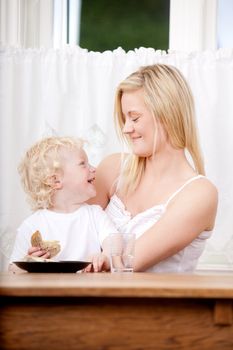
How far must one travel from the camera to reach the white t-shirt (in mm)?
2363

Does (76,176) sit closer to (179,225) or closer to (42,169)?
(42,169)

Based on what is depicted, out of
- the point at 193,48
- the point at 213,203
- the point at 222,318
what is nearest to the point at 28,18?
the point at 193,48

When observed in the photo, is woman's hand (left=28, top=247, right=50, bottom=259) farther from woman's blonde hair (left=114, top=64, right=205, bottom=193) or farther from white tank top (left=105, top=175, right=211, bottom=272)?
woman's blonde hair (left=114, top=64, right=205, bottom=193)

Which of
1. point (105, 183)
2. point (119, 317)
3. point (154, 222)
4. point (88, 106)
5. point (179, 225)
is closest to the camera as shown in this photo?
point (119, 317)

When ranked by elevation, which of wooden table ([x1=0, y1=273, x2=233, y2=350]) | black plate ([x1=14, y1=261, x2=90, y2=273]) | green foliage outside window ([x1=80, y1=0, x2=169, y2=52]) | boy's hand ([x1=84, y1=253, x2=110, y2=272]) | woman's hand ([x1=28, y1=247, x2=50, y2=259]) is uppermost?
green foliage outside window ([x1=80, y1=0, x2=169, y2=52])

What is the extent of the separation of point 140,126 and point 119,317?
125 cm

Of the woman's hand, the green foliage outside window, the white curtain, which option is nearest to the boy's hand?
the woman's hand

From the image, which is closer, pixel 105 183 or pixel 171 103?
pixel 171 103

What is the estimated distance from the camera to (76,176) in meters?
2.46

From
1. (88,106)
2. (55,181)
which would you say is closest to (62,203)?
(55,181)

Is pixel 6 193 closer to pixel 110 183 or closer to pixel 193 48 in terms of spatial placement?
pixel 110 183

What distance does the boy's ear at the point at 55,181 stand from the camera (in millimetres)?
2431

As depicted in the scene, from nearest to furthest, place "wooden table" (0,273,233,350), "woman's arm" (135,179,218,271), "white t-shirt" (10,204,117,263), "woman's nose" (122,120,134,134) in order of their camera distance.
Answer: "wooden table" (0,273,233,350)
"woman's arm" (135,179,218,271)
"white t-shirt" (10,204,117,263)
"woman's nose" (122,120,134,134)

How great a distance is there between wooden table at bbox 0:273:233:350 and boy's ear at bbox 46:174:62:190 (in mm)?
1151
